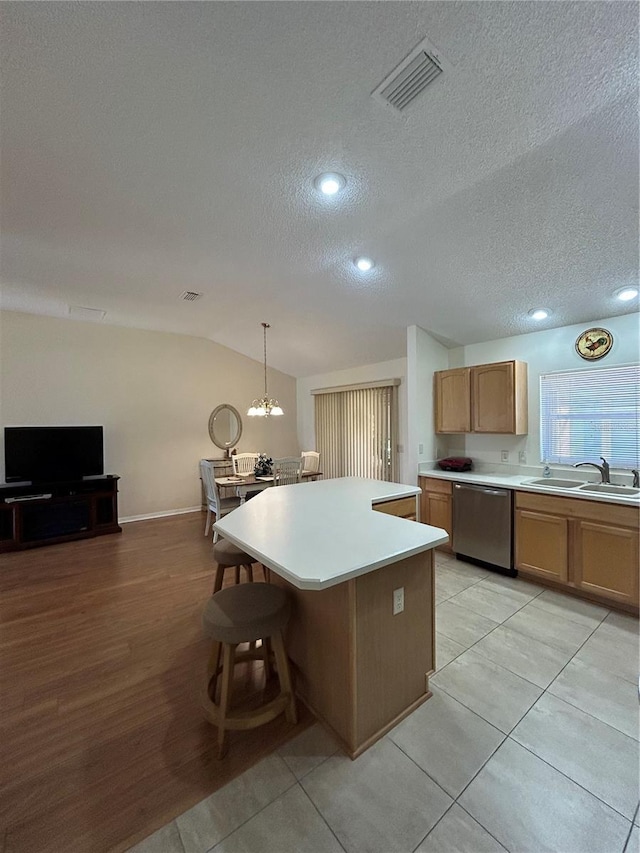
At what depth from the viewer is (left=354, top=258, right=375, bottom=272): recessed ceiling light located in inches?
116

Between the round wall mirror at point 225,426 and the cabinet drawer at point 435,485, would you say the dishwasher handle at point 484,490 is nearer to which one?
the cabinet drawer at point 435,485

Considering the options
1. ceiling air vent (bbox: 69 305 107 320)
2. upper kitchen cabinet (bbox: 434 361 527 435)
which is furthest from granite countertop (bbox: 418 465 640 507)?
ceiling air vent (bbox: 69 305 107 320)

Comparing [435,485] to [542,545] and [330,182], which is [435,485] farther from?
[330,182]

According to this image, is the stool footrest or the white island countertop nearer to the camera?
the white island countertop

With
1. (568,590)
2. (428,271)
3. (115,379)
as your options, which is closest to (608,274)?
(428,271)

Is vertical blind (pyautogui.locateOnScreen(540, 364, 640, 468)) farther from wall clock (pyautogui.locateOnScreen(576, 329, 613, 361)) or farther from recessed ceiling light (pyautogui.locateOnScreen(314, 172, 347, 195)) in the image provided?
recessed ceiling light (pyautogui.locateOnScreen(314, 172, 347, 195))

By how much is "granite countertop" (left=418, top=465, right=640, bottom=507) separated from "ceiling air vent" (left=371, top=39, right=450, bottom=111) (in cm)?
283

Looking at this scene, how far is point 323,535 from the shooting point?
63.4 inches

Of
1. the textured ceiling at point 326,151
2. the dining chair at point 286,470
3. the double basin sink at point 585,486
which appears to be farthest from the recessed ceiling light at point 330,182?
the dining chair at point 286,470

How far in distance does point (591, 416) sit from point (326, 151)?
123 inches

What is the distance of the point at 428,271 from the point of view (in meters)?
2.93

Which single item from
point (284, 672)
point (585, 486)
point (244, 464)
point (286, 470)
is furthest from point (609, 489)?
point (244, 464)

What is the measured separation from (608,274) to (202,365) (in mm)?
5204

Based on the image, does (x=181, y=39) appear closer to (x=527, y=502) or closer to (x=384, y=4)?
(x=384, y=4)
